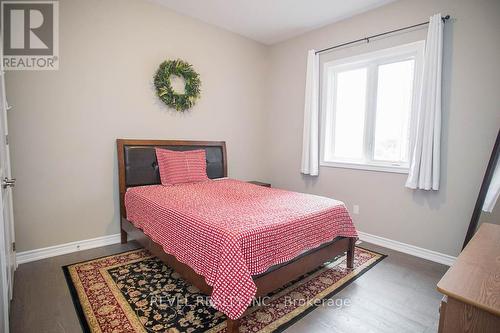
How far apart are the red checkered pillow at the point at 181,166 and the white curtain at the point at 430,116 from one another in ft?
8.30

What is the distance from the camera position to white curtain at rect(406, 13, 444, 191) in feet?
8.61

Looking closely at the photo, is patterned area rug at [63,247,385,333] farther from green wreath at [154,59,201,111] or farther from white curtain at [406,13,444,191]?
green wreath at [154,59,201,111]

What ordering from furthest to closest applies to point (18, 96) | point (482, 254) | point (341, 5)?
point (341, 5) → point (18, 96) → point (482, 254)

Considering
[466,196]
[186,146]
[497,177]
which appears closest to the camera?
[497,177]

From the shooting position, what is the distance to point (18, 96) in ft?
7.97

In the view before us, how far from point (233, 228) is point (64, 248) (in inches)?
86.5

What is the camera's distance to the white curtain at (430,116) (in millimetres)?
2625

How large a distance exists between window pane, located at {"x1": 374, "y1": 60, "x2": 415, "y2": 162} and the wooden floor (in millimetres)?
1330

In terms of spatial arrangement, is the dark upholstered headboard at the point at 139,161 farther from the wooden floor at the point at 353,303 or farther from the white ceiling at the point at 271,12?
the white ceiling at the point at 271,12

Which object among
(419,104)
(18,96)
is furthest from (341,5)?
(18,96)

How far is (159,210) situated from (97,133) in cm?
135

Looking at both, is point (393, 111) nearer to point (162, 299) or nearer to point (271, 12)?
point (271, 12)

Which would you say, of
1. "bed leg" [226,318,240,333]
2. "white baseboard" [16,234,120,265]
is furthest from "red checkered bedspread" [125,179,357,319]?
"white baseboard" [16,234,120,265]

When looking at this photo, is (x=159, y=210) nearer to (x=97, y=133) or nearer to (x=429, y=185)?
(x=97, y=133)
